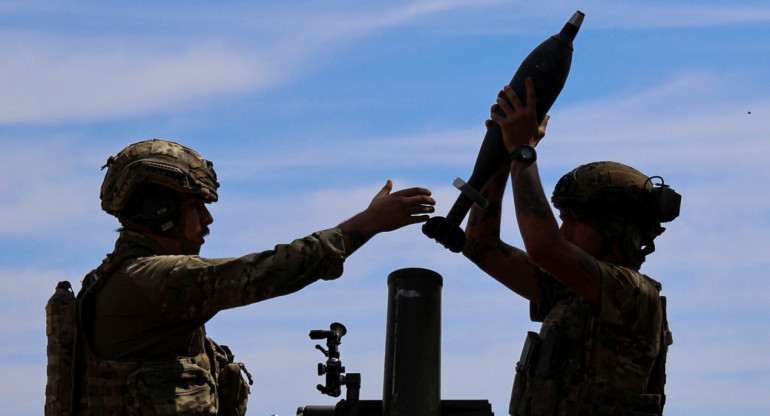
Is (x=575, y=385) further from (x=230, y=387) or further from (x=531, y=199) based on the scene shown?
(x=230, y=387)

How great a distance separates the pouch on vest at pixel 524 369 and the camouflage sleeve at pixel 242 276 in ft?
6.81

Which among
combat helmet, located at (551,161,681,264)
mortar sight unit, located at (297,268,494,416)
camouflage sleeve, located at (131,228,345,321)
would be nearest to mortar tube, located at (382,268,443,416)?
mortar sight unit, located at (297,268,494,416)

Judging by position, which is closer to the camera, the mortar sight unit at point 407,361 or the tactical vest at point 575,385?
the tactical vest at point 575,385

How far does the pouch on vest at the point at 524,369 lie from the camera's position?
10531 millimetres

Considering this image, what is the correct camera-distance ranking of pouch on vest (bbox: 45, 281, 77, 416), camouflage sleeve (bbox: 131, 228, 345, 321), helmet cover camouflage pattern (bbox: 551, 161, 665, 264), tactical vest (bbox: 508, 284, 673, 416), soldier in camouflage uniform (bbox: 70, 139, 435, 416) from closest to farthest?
camouflage sleeve (bbox: 131, 228, 345, 321), soldier in camouflage uniform (bbox: 70, 139, 435, 416), pouch on vest (bbox: 45, 281, 77, 416), tactical vest (bbox: 508, 284, 673, 416), helmet cover camouflage pattern (bbox: 551, 161, 665, 264)

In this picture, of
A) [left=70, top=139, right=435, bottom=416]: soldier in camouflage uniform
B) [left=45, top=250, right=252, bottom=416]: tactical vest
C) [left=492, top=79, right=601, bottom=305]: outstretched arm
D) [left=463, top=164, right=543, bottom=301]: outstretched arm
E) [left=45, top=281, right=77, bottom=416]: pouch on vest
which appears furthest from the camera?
[left=463, top=164, right=543, bottom=301]: outstretched arm

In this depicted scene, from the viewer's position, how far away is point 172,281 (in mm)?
9258

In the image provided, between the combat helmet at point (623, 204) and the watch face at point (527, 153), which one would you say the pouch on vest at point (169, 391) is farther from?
the combat helmet at point (623, 204)

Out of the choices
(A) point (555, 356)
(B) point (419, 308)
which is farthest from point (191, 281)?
(A) point (555, 356)

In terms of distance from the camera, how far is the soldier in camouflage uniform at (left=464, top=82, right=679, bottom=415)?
10.1 m

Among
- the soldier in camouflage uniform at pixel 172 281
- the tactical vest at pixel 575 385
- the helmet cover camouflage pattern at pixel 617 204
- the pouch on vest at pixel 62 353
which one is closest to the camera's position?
the soldier in camouflage uniform at pixel 172 281

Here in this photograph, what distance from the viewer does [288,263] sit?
29.9ft

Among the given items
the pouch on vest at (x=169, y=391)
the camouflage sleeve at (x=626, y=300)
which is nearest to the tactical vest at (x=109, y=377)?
the pouch on vest at (x=169, y=391)

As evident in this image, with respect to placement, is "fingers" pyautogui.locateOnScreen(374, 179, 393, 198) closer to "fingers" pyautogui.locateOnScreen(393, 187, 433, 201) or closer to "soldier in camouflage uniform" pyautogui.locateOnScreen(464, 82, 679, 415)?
"fingers" pyautogui.locateOnScreen(393, 187, 433, 201)
